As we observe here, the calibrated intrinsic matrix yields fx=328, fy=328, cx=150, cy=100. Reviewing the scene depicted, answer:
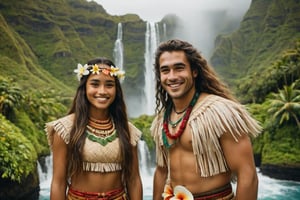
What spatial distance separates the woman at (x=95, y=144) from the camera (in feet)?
9.86

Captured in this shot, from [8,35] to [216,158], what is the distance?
197 feet

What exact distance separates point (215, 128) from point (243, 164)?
338 mm

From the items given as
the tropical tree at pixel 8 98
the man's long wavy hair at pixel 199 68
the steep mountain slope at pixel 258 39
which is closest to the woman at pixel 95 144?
the man's long wavy hair at pixel 199 68

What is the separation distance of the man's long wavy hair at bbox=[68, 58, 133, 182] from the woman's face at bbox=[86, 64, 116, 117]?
0.29 ft

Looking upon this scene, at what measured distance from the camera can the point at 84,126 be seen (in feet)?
10.2

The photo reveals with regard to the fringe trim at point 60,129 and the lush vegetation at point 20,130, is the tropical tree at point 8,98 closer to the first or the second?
the lush vegetation at point 20,130

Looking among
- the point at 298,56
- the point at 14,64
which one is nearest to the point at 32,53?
the point at 14,64

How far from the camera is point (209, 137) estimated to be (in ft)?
8.34

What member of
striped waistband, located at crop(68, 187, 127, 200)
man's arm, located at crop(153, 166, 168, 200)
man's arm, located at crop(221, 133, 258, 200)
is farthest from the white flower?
striped waistband, located at crop(68, 187, 127, 200)

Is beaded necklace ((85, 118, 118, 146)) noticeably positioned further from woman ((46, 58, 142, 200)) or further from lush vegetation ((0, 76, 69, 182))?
lush vegetation ((0, 76, 69, 182))

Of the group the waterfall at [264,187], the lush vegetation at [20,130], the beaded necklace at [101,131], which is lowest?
the waterfall at [264,187]

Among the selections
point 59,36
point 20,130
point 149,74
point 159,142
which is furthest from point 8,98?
point 59,36

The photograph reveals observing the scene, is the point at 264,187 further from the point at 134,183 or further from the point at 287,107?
the point at 134,183

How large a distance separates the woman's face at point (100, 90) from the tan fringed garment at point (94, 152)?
1.07 feet
